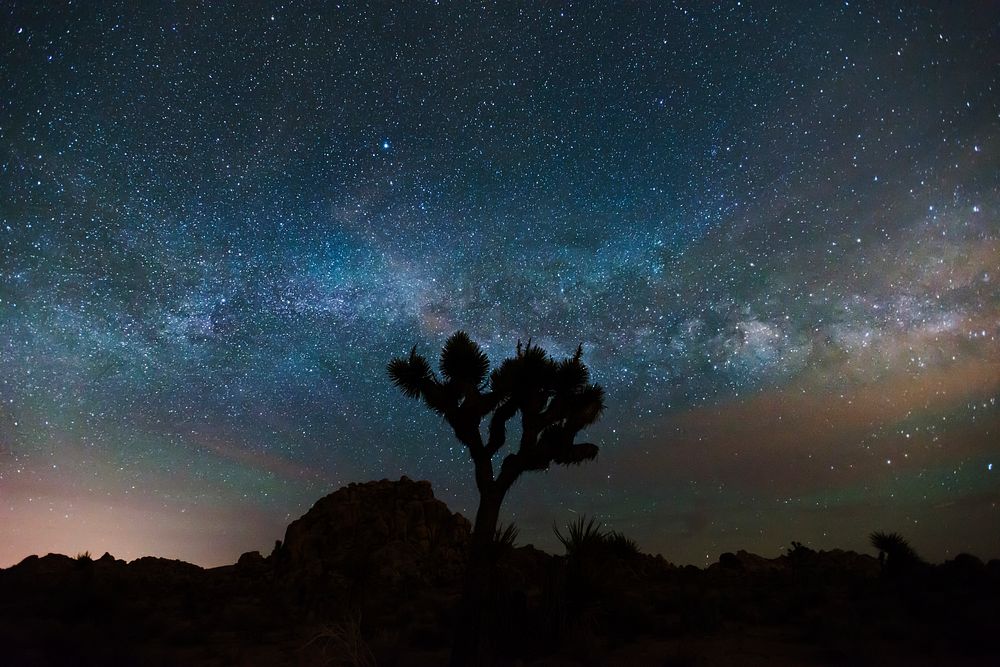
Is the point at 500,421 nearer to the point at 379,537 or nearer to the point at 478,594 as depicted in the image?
the point at 478,594

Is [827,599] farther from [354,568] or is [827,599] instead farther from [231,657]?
[354,568]

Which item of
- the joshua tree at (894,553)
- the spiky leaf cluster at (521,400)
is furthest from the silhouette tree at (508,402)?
the joshua tree at (894,553)

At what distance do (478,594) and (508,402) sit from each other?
15.4ft

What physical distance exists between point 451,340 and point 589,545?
6.08 m

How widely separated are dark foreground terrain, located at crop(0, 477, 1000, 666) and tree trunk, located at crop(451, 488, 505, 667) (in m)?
0.35

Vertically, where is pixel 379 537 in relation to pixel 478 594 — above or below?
above

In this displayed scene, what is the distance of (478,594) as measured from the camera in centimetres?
1102

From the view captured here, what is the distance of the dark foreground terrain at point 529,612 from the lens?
10.8 m

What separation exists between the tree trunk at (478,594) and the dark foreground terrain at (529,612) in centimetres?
35

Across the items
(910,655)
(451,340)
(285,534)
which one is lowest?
(910,655)

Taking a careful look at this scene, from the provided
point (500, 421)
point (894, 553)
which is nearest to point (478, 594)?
point (500, 421)

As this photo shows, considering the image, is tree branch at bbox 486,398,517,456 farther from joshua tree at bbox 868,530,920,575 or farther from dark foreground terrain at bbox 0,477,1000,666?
joshua tree at bbox 868,530,920,575

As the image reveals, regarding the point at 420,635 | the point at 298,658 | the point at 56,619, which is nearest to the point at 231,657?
the point at 298,658

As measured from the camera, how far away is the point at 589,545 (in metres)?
13.1
